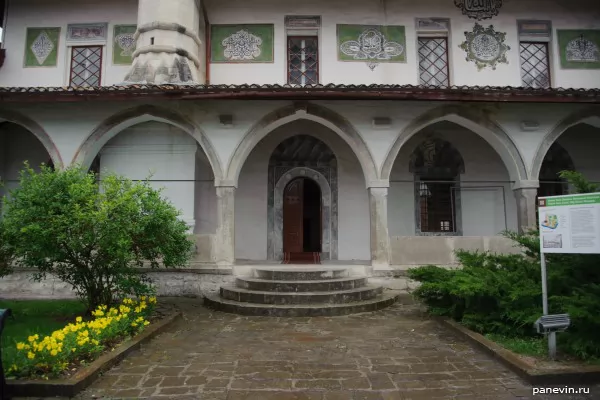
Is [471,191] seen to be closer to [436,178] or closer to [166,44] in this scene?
[436,178]

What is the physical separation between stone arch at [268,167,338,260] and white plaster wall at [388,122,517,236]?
152 cm

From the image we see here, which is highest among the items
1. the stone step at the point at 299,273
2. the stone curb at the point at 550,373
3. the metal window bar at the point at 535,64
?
the metal window bar at the point at 535,64

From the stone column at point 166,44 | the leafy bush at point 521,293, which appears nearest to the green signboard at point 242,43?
the stone column at point 166,44

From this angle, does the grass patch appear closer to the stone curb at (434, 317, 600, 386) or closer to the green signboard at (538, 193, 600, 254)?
the stone curb at (434, 317, 600, 386)

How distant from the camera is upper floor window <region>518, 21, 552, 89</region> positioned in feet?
33.8

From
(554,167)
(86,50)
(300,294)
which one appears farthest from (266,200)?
(554,167)

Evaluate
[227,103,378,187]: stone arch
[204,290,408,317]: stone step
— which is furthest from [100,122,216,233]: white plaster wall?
[204,290,408,317]: stone step

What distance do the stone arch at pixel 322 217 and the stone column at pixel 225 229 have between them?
2.22 metres

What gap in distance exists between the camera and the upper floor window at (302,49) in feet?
33.5

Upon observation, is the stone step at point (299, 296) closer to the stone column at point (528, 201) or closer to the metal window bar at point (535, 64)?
the stone column at point (528, 201)

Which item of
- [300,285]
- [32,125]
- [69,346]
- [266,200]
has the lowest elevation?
[69,346]

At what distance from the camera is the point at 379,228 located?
8391 mm

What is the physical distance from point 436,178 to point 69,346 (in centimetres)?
926

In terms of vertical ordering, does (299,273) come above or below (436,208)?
below
